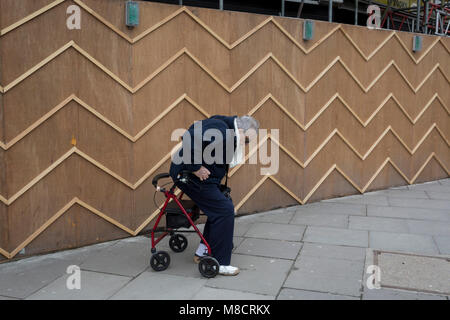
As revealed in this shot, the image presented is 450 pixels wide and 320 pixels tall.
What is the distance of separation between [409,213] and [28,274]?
17.0 feet

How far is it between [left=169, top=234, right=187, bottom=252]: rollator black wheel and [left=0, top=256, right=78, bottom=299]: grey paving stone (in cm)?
108

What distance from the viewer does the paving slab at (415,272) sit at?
4223mm

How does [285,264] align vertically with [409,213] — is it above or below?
above

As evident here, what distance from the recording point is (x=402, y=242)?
551cm

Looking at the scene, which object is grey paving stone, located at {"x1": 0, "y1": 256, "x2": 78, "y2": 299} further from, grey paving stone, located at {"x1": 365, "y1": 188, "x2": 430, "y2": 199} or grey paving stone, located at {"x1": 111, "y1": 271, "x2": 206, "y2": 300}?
grey paving stone, located at {"x1": 365, "y1": 188, "x2": 430, "y2": 199}

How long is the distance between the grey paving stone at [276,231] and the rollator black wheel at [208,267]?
144 centimetres

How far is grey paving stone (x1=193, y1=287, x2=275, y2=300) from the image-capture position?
3.97m

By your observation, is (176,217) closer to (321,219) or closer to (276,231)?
→ (276,231)

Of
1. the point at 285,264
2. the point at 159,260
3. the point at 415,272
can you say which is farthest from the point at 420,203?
the point at 159,260

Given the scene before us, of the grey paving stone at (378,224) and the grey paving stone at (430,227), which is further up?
the grey paving stone at (430,227)

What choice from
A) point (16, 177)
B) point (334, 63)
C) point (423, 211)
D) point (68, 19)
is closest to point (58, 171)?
point (16, 177)

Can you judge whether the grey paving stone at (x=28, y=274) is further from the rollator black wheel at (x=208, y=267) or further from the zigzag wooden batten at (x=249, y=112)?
the rollator black wheel at (x=208, y=267)

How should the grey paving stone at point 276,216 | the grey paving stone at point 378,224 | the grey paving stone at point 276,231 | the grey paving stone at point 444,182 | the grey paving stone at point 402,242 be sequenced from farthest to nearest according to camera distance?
the grey paving stone at point 444,182 → the grey paving stone at point 276,216 → the grey paving stone at point 378,224 → the grey paving stone at point 276,231 → the grey paving stone at point 402,242

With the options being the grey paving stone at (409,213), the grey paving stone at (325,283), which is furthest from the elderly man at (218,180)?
the grey paving stone at (409,213)
